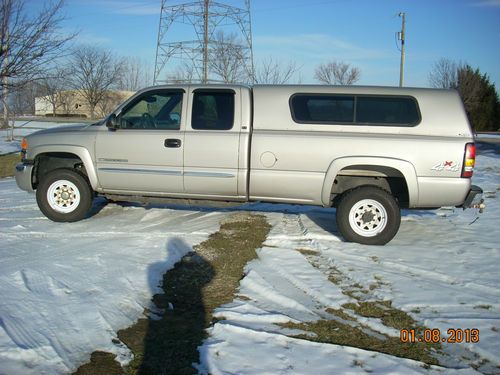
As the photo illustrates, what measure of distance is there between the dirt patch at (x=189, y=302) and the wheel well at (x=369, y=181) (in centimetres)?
126

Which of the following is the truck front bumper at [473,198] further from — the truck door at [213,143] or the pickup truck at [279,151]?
the truck door at [213,143]

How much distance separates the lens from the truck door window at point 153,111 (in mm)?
6285

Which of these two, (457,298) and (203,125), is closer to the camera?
(457,298)

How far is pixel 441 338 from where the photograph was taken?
11.4ft

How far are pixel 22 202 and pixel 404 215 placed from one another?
672 cm

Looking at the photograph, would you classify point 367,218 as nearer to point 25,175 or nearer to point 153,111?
point 153,111

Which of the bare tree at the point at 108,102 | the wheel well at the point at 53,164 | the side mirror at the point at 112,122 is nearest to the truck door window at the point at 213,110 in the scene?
the side mirror at the point at 112,122

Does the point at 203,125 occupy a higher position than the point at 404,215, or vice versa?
the point at 203,125

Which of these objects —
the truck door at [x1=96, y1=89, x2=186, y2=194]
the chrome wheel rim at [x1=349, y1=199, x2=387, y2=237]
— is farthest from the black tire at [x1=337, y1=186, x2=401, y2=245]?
the truck door at [x1=96, y1=89, x2=186, y2=194]

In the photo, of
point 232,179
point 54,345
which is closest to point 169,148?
point 232,179

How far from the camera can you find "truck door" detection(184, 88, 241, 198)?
19.5 ft

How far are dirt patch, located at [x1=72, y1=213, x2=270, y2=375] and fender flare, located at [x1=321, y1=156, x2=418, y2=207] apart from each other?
127 centimetres

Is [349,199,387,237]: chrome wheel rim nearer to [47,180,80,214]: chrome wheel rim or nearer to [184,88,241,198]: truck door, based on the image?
[184,88,241,198]: truck door

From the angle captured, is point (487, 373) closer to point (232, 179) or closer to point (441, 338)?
point (441, 338)
